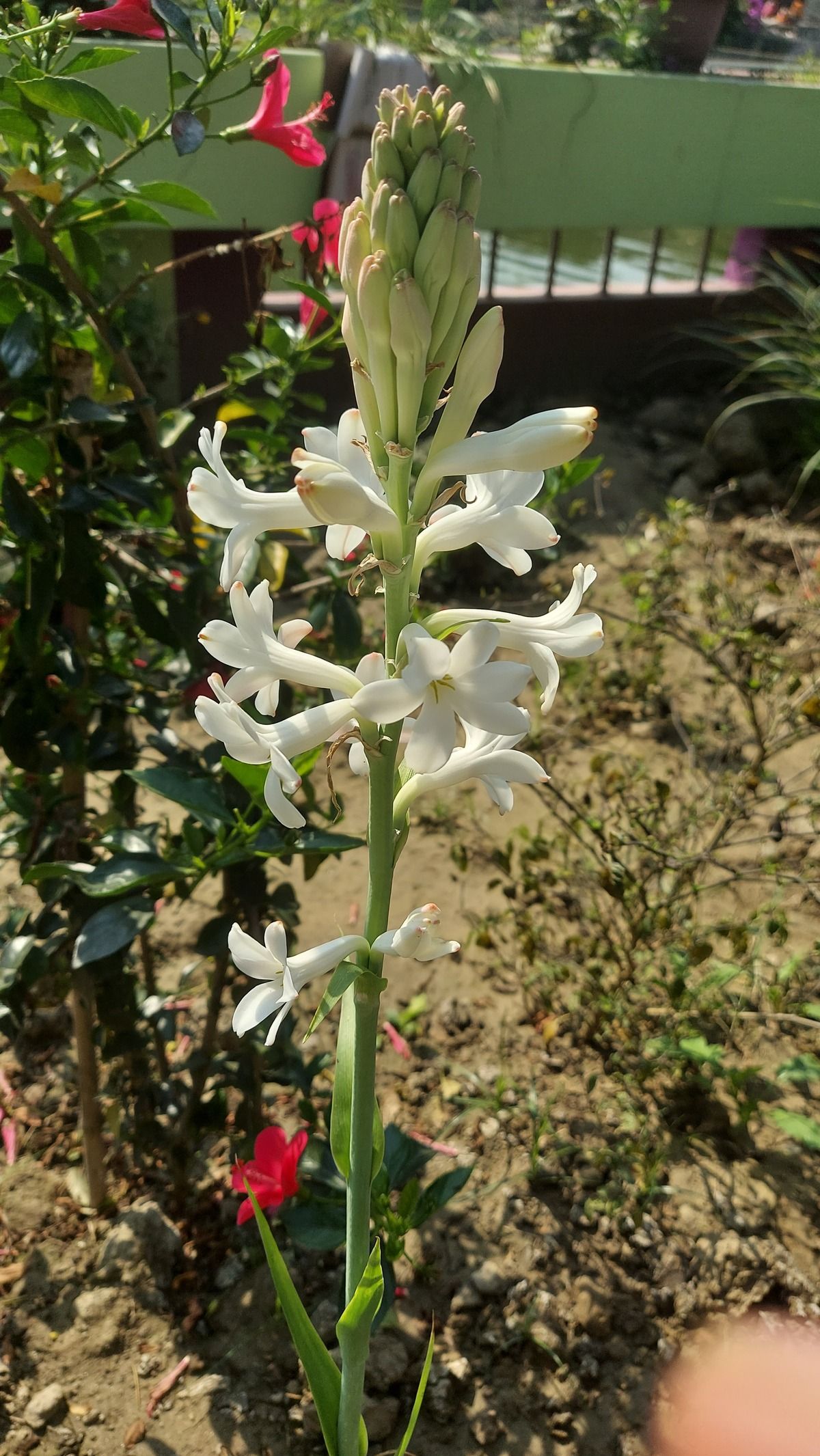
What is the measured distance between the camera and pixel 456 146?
769 mm

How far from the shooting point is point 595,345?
533 cm

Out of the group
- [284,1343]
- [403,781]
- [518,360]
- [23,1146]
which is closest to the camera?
[403,781]

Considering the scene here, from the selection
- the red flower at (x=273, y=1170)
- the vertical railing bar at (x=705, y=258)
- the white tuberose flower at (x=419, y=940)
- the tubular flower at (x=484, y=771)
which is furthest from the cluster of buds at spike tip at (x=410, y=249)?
the vertical railing bar at (x=705, y=258)

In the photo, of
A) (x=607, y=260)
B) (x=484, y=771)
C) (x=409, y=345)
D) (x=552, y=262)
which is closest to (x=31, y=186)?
(x=409, y=345)

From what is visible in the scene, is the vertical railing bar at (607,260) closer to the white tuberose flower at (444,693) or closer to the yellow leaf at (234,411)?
the yellow leaf at (234,411)

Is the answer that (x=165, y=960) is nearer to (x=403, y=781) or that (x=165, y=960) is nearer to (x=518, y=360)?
(x=403, y=781)

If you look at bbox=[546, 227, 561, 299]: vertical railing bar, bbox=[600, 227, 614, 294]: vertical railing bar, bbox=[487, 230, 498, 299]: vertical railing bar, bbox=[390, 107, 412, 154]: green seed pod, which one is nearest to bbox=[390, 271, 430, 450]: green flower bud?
bbox=[390, 107, 412, 154]: green seed pod

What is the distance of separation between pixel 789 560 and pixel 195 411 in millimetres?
2458

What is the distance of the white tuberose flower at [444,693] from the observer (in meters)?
0.70

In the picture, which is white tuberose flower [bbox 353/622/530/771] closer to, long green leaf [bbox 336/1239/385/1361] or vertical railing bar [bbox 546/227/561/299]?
long green leaf [bbox 336/1239/385/1361]

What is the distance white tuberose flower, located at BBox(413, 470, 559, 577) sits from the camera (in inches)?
30.6

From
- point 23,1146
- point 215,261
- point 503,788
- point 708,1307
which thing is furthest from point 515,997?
point 215,261

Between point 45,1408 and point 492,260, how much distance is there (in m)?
4.48

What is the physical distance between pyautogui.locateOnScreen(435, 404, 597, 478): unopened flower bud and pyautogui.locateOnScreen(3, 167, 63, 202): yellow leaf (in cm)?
69
